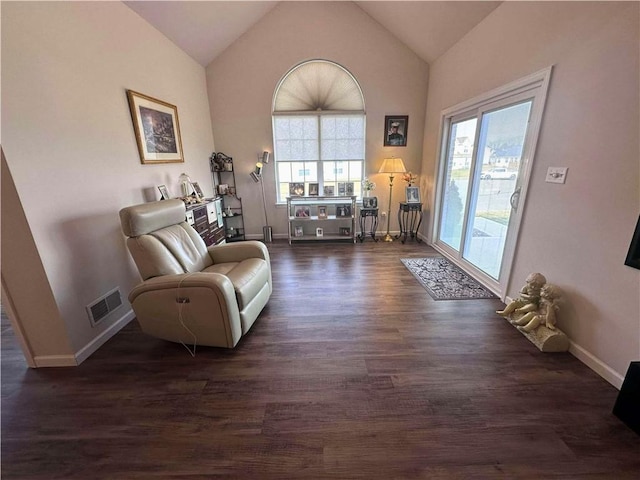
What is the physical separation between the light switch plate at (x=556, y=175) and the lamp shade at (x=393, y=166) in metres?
2.37

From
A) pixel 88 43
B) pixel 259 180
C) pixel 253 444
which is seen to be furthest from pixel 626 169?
pixel 259 180

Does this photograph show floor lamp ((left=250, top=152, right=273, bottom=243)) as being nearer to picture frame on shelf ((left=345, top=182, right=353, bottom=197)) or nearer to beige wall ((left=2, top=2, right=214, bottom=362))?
picture frame on shelf ((left=345, top=182, right=353, bottom=197))

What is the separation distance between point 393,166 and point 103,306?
13.3 feet

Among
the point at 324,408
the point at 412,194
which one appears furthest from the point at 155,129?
the point at 412,194

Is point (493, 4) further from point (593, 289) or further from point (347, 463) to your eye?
point (347, 463)

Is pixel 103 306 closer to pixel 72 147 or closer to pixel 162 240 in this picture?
pixel 162 240

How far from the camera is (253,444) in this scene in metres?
1.35

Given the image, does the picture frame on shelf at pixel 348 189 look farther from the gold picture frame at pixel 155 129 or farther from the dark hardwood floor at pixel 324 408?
the dark hardwood floor at pixel 324 408

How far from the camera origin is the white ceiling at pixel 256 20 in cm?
274

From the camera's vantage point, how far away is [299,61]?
13.8 feet

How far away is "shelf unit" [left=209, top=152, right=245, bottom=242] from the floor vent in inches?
94.7

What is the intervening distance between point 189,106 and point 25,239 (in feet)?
8.96

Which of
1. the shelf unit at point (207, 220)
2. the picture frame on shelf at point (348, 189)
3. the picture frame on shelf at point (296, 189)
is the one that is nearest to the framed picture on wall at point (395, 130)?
the picture frame on shelf at point (348, 189)

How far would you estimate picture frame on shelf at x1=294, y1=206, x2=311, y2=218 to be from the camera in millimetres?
4703
